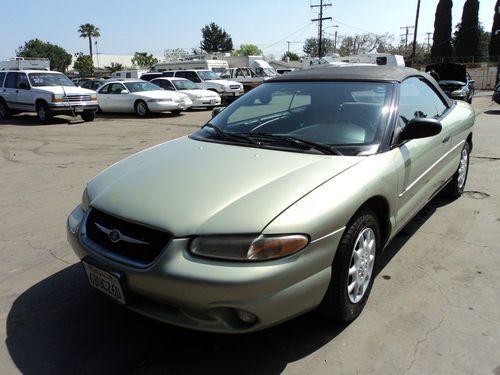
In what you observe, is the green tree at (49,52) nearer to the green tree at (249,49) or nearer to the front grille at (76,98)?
the green tree at (249,49)

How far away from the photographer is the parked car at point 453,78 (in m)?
16.7

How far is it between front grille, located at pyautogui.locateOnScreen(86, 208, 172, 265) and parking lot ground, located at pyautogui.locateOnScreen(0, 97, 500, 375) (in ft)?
2.15

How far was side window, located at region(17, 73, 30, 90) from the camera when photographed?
15312 millimetres

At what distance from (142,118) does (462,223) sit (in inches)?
548

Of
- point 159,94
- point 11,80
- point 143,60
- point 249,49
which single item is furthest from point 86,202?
point 249,49

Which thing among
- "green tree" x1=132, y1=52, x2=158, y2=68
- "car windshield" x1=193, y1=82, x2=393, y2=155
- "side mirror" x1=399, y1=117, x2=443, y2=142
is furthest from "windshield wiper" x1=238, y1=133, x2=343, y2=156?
"green tree" x1=132, y1=52, x2=158, y2=68

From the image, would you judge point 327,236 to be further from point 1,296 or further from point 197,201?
point 1,296

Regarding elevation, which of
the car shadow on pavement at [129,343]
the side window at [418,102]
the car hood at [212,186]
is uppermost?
the side window at [418,102]

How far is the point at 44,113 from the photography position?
49.1 ft

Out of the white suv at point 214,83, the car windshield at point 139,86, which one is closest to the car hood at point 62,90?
the car windshield at point 139,86

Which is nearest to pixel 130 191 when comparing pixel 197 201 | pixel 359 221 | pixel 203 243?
pixel 197 201

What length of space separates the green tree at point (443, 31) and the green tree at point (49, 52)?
67312mm

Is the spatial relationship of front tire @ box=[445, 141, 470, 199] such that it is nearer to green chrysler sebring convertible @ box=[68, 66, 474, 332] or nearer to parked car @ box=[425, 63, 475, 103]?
green chrysler sebring convertible @ box=[68, 66, 474, 332]

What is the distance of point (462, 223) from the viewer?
4.71m
